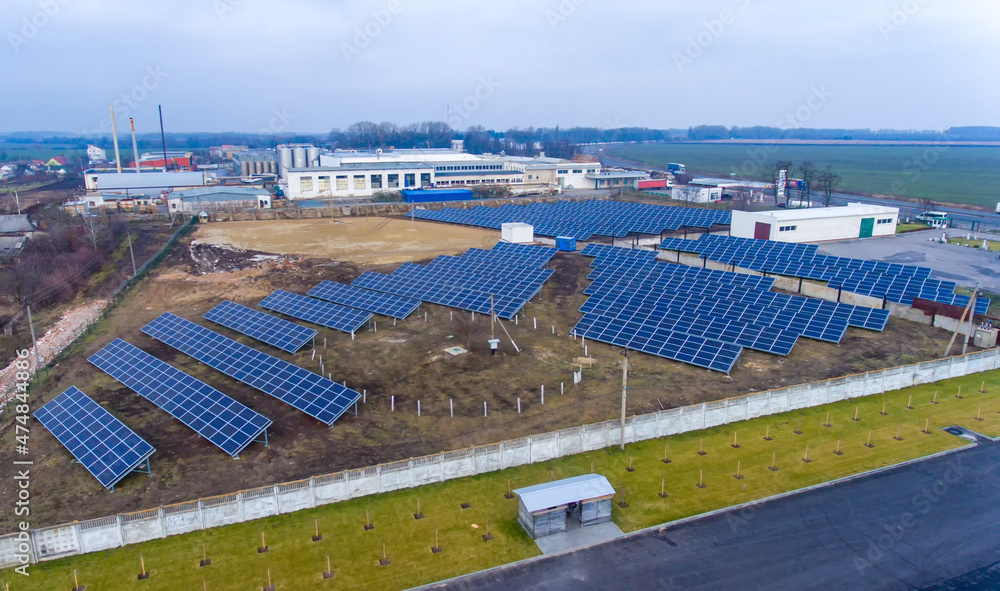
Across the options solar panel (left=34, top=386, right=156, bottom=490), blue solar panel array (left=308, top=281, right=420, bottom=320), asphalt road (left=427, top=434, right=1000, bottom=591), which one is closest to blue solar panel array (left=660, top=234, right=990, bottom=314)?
asphalt road (left=427, top=434, right=1000, bottom=591)

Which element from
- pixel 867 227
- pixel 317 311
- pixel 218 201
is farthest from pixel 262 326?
pixel 867 227

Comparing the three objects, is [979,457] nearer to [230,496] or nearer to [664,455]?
[664,455]

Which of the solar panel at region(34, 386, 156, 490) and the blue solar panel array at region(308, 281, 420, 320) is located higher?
the blue solar panel array at region(308, 281, 420, 320)

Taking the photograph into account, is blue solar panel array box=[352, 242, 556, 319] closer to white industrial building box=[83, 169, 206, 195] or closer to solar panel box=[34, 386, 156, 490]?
solar panel box=[34, 386, 156, 490]

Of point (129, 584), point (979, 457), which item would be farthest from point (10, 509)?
point (979, 457)

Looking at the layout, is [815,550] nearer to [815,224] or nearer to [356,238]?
[815,224]

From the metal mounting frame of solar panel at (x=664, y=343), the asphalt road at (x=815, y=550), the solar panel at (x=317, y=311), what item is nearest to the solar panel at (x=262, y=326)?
the solar panel at (x=317, y=311)
